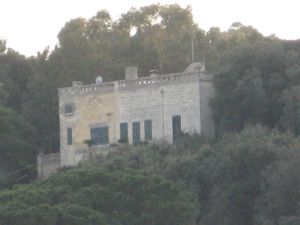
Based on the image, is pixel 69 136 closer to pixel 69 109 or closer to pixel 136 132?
pixel 69 109

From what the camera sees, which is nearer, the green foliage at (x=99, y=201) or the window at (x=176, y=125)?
the green foliage at (x=99, y=201)

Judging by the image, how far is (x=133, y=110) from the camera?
7244cm

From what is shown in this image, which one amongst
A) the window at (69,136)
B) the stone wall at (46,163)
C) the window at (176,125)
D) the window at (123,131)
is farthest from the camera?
the stone wall at (46,163)

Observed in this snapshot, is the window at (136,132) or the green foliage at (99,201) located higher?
the window at (136,132)

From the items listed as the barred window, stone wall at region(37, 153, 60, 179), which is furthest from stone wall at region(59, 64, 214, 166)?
stone wall at region(37, 153, 60, 179)

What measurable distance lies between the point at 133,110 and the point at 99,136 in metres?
2.39

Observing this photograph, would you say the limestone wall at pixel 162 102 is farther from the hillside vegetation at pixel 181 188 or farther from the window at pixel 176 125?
the hillside vegetation at pixel 181 188

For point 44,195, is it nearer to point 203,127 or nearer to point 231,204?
point 231,204

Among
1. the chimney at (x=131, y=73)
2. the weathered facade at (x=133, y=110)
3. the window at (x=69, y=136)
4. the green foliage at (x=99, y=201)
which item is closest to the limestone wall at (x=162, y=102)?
the weathered facade at (x=133, y=110)

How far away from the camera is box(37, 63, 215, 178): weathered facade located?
→ 70.4m

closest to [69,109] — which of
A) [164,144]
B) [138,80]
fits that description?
[138,80]

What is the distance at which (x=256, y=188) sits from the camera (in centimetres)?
6056

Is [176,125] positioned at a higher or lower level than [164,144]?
higher

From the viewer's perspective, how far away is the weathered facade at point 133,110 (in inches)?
2773
